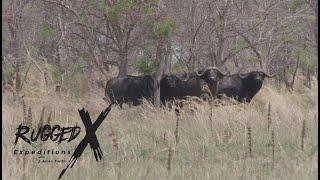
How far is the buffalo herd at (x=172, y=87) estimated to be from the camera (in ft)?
46.4

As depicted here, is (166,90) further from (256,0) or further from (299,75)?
(299,75)

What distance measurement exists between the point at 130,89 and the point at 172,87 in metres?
1.00

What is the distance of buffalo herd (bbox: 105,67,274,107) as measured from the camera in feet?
46.4

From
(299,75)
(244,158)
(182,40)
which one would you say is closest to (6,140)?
(244,158)

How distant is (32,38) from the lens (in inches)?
629

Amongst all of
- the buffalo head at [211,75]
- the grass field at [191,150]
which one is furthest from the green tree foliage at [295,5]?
the grass field at [191,150]

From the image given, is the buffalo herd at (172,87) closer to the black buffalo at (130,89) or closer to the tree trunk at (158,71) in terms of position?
the black buffalo at (130,89)

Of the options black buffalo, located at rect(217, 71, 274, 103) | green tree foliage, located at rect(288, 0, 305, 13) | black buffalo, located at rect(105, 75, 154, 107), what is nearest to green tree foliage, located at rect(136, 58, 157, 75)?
black buffalo, located at rect(105, 75, 154, 107)

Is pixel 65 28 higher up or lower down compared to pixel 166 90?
higher up

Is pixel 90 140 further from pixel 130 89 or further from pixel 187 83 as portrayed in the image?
pixel 187 83

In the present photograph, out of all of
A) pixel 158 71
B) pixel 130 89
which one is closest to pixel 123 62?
pixel 130 89

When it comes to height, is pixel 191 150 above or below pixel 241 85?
below

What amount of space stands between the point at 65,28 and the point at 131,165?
279 inches

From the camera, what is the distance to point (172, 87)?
1420 cm
